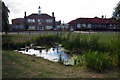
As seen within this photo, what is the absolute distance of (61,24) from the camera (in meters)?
62.8

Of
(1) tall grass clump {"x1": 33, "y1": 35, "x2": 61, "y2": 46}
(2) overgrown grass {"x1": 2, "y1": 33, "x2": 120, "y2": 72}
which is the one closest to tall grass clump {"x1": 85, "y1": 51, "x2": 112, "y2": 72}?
(2) overgrown grass {"x1": 2, "y1": 33, "x2": 120, "y2": 72}

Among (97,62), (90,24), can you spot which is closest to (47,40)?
(97,62)

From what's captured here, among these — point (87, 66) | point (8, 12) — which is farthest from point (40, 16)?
point (87, 66)

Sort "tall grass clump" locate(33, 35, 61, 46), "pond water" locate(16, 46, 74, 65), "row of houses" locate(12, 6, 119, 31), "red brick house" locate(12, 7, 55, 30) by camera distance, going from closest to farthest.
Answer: "pond water" locate(16, 46, 74, 65)
"tall grass clump" locate(33, 35, 61, 46)
"row of houses" locate(12, 6, 119, 31)
"red brick house" locate(12, 7, 55, 30)

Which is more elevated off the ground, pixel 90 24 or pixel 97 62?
pixel 90 24

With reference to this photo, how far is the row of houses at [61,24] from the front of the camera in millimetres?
63812

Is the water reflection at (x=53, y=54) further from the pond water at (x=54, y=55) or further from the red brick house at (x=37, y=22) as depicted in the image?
the red brick house at (x=37, y=22)

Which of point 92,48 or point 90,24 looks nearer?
point 92,48

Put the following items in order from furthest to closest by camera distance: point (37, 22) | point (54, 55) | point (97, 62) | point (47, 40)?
1. point (37, 22)
2. point (47, 40)
3. point (54, 55)
4. point (97, 62)

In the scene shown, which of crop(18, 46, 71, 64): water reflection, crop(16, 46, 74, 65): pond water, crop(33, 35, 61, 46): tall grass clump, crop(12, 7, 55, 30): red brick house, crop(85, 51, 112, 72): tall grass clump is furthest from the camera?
crop(12, 7, 55, 30): red brick house

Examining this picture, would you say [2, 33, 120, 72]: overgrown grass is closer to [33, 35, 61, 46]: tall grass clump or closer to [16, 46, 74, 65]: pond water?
[33, 35, 61, 46]: tall grass clump

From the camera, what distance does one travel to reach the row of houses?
63.8 meters

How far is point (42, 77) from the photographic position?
18.6ft

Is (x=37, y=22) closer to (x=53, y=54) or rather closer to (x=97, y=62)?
(x=53, y=54)
